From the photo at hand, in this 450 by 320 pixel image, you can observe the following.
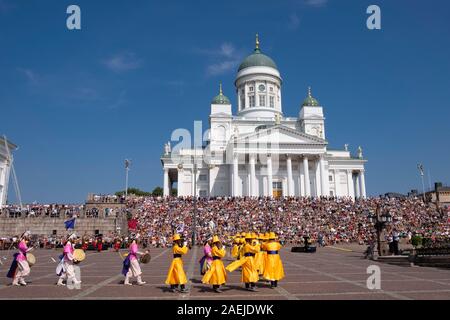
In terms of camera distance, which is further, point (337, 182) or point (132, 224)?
point (337, 182)

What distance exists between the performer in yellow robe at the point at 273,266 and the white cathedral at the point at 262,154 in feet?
147

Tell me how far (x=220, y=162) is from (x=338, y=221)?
2850cm

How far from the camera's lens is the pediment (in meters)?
58.1

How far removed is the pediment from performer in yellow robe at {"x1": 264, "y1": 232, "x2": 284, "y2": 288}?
47.0 meters

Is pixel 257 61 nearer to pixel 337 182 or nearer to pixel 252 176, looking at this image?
pixel 337 182

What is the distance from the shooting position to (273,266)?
36.6 ft

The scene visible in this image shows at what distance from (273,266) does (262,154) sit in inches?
1891

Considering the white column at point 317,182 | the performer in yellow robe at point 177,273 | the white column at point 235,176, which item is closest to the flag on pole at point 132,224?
the white column at point 235,176

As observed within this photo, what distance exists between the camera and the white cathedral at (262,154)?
2302 inches

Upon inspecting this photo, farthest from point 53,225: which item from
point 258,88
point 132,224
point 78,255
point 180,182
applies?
point 258,88
